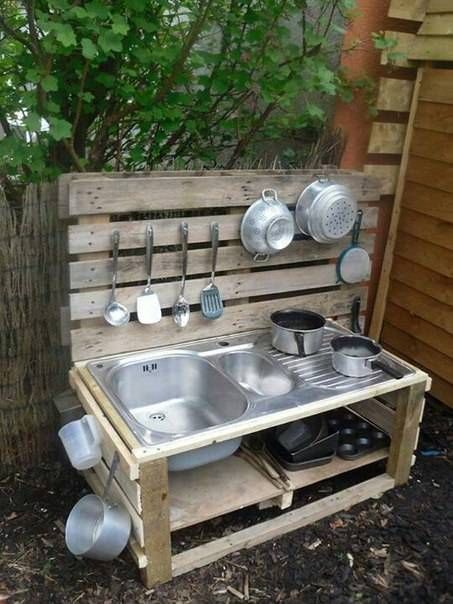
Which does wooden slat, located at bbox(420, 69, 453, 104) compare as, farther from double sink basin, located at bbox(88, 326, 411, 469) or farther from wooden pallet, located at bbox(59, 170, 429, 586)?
double sink basin, located at bbox(88, 326, 411, 469)

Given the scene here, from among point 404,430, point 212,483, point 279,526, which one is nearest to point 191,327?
point 212,483

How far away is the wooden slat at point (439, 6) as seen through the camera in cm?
266

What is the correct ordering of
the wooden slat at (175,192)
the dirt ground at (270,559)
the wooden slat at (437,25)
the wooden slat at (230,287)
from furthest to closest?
the wooden slat at (437,25), the wooden slat at (230,287), the wooden slat at (175,192), the dirt ground at (270,559)

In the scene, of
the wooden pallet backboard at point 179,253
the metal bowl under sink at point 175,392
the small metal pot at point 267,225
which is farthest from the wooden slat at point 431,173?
the metal bowl under sink at point 175,392

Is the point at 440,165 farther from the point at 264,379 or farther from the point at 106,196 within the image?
the point at 106,196

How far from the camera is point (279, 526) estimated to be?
2.22m

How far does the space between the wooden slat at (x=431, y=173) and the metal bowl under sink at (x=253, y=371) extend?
128cm

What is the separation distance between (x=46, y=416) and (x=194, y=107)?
1473mm

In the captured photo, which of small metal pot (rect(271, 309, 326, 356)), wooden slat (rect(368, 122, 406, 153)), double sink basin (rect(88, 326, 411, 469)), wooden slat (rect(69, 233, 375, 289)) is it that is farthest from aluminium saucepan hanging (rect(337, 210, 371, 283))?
wooden slat (rect(368, 122, 406, 153))

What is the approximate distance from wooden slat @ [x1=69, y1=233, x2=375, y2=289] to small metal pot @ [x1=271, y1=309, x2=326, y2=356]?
234 millimetres

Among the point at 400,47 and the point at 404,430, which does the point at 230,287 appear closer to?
the point at 404,430

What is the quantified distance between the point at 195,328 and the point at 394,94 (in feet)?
5.05

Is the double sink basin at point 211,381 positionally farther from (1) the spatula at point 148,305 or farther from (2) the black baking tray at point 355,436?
(2) the black baking tray at point 355,436

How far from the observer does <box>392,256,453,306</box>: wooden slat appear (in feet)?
9.68
